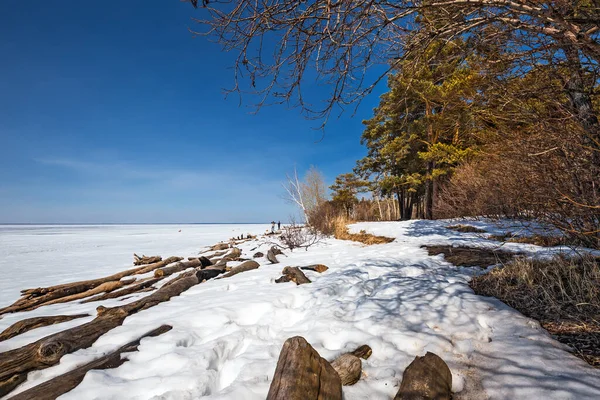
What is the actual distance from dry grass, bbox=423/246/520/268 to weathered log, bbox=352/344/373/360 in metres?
3.16

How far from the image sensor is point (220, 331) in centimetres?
254

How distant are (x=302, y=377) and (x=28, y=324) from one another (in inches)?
137

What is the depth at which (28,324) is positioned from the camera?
289cm

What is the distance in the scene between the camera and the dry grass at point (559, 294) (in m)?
2.05

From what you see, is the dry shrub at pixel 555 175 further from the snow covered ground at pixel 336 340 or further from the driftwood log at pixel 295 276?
the driftwood log at pixel 295 276

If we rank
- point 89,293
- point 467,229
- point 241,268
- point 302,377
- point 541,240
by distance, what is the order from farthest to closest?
point 467,229 < point 241,268 < point 541,240 < point 89,293 < point 302,377

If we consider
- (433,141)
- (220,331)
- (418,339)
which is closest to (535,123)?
(418,339)

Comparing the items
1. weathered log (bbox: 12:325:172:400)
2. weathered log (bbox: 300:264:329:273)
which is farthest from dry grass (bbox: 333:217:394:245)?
weathered log (bbox: 12:325:172:400)

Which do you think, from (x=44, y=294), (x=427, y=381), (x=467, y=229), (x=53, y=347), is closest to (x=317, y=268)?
(x=427, y=381)

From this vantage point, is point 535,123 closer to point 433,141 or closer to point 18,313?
point 18,313

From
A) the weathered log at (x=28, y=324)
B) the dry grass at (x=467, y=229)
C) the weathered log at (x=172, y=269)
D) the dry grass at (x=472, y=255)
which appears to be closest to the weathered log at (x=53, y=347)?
the weathered log at (x=28, y=324)

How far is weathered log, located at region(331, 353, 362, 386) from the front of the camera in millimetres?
1736

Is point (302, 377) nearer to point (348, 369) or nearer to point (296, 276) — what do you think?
point (348, 369)

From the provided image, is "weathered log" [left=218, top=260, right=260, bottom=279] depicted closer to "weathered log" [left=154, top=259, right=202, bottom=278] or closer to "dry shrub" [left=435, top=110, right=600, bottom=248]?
"weathered log" [left=154, top=259, right=202, bottom=278]
